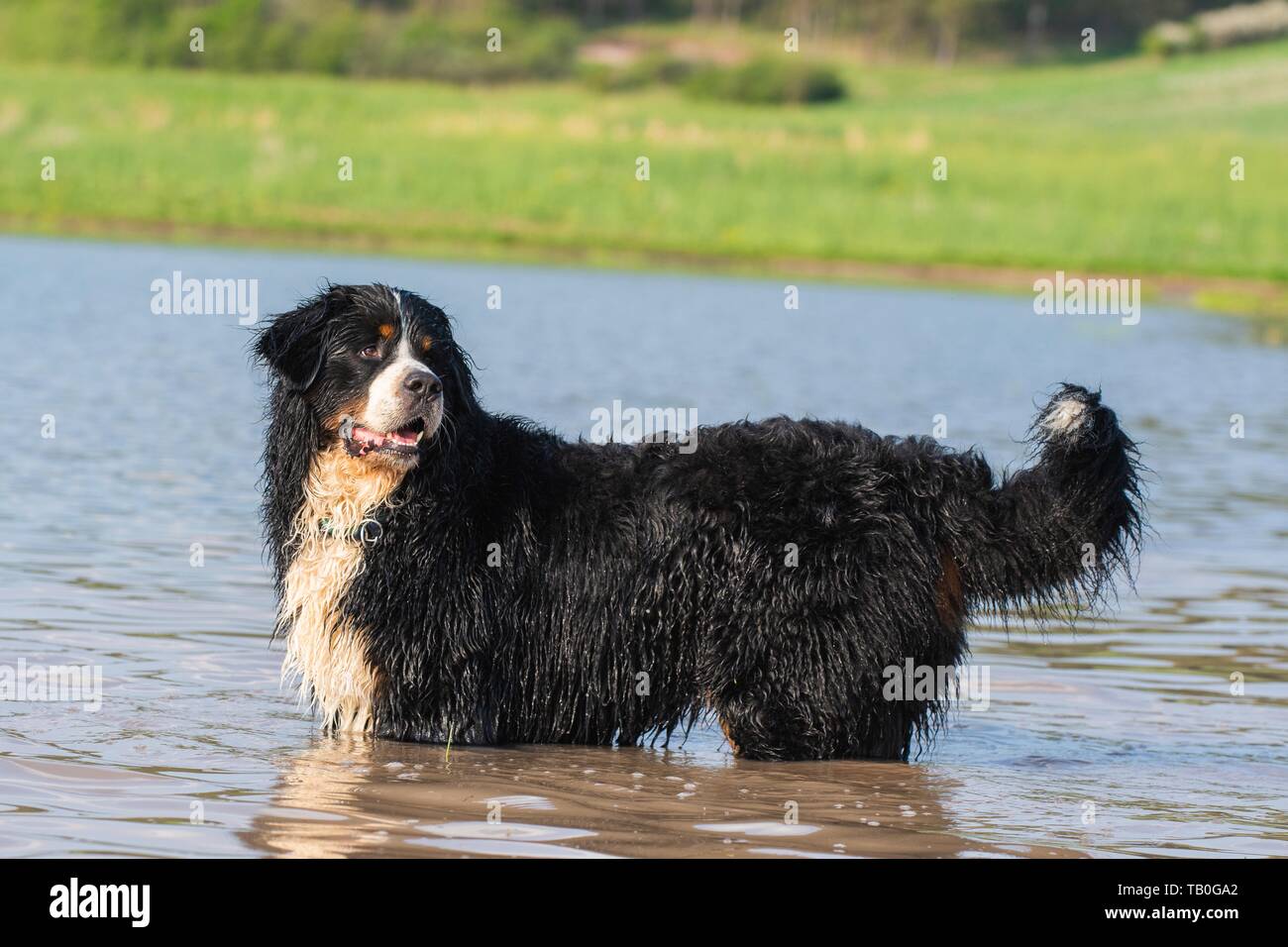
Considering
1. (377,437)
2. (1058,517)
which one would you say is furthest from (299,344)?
(1058,517)

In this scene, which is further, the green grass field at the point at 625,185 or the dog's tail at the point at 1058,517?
the green grass field at the point at 625,185

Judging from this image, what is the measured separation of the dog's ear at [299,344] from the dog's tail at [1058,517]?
245 centimetres

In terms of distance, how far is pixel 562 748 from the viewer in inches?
281

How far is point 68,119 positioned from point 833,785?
42.4m

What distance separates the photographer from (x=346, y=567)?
6.83 m

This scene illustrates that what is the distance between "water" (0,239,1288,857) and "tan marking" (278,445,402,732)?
0.22 m

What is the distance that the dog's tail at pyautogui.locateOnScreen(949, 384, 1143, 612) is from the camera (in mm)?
6734

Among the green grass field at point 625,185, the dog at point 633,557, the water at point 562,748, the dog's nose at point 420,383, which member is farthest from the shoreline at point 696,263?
the dog's nose at point 420,383

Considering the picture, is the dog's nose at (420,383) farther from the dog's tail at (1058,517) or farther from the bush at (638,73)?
the bush at (638,73)

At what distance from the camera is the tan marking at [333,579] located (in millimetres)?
6797

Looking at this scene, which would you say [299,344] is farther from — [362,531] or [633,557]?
[633,557]

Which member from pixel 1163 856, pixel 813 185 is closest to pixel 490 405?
pixel 1163 856

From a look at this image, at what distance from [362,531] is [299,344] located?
2.38 ft
